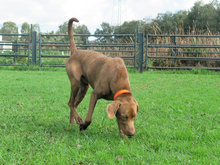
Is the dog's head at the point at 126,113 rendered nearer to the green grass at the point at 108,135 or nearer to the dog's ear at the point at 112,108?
the dog's ear at the point at 112,108

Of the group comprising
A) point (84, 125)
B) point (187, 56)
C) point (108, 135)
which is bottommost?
point (108, 135)

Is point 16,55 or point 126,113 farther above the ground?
point 16,55

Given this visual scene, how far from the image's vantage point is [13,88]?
252 inches

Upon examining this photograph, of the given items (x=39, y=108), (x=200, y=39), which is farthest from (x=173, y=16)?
(x=39, y=108)

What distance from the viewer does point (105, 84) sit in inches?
122

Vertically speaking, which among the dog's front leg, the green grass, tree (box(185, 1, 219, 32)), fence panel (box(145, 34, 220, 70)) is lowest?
the green grass

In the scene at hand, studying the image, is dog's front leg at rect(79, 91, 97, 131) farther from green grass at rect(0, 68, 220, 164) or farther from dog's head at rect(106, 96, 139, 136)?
dog's head at rect(106, 96, 139, 136)

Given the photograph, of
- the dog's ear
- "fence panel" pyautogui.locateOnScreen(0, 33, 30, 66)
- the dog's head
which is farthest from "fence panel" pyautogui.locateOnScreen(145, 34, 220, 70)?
the dog's ear

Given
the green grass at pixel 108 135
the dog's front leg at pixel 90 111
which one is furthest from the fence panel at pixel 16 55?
the dog's front leg at pixel 90 111

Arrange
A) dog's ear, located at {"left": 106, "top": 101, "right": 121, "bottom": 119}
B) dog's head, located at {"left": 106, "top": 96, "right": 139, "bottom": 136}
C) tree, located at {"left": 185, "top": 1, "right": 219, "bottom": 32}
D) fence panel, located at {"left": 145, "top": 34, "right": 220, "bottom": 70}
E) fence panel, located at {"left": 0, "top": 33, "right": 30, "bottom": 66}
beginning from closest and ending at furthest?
1. dog's ear, located at {"left": 106, "top": 101, "right": 121, "bottom": 119}
2. dog's head, located at {"left": 106, "top": 96, "right": 139, "bottom": 136}
3. fence panel, located at {"left": 145, "top": 34, "right": 220, "bottom": 70}
4. fence panel, located at {"left": 0, "top": 33, "right": 30, "bottom": 66}
5. tree, located at {"left": 185, "top": 1, "right": 219, "bottom": 32}

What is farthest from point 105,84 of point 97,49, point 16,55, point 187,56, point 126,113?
point 97,49

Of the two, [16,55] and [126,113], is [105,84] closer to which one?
[126,113]

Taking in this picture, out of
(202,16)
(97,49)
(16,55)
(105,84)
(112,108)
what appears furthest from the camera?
(202,16)

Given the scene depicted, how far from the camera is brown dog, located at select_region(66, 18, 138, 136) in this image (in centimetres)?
279
